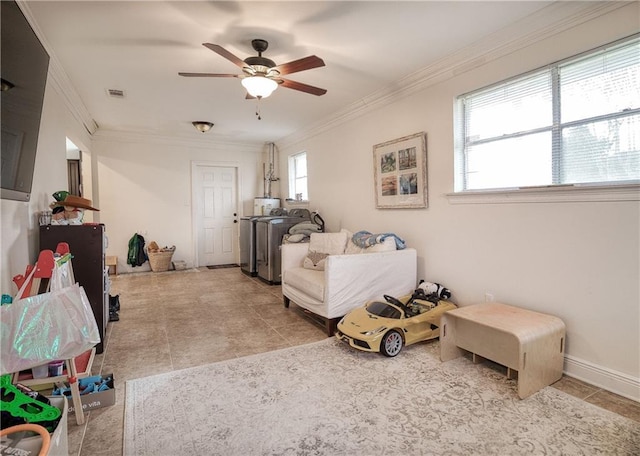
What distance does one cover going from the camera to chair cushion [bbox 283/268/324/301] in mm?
3118

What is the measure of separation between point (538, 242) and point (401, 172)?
5.11 feet

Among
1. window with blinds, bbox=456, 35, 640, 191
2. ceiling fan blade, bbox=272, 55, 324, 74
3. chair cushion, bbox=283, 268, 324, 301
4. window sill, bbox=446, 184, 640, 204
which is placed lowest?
chair cushion, bbox=283, 268, 324, 301

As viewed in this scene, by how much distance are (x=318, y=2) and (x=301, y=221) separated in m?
3.37

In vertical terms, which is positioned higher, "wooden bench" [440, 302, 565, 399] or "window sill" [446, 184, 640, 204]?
"window sill" [446, 184, 640, 204]

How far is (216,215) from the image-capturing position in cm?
678

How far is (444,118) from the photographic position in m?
3.20

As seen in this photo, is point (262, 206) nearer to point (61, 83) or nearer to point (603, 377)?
point (61, 83)

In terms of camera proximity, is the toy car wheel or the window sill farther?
the toy car wheel

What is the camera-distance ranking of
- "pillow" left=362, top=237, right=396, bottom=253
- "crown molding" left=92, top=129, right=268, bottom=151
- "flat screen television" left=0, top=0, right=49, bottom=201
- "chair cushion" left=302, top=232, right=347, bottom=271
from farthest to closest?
"crown molding" left=92, top=129, right=268, bottom=151 < "chair cushion" left=302, top=232, right=347, bottom=271 < "pillow" left=362, top=237, right=396, bottom=253 < "flat screen television" left=0, top=0, right=49, bottom=201

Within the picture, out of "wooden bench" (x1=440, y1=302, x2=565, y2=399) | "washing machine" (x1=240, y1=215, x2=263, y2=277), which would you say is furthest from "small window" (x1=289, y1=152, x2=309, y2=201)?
"wooden bench" (x1=440, y1=302, x2=565, y2=399)

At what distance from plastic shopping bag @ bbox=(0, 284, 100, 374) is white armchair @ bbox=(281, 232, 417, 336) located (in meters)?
1.79

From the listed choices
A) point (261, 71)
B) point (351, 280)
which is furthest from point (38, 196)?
point (351, 280)

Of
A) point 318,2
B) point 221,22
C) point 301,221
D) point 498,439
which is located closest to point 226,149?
point 301,221

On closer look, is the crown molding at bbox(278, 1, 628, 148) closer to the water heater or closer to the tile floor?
the tile floor
